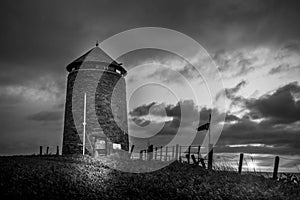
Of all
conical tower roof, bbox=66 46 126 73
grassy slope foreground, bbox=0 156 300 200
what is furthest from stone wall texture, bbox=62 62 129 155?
grassy slope foreground, bbox=0 156 300 200

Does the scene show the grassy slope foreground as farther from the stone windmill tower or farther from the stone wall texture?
the stone wall texture

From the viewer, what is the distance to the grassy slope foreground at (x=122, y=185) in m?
12.6

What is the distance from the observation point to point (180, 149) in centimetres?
2770

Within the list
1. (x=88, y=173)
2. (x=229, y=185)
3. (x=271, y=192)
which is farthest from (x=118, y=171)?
(x=271, y=192)

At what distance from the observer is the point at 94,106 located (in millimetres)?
32031

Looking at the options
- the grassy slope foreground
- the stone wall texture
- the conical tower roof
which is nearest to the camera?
the grassy slope foreground

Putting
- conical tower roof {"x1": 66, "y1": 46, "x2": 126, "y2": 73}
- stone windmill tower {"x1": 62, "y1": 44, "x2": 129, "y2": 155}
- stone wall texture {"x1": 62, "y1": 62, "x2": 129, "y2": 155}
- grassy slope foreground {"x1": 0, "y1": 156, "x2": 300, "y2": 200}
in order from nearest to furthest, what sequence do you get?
grassy slope foreground {"x1": 0, "y1": 156, "x2": 300, "y2": 200} → stone windmill tower {"x1": 62, "y1": 44, "x2": 129, "y2": 155} → stone wall texture {"x1": 62, "y1": 62, "x2": 129, "y2": 155} → conical tower roof {"x1": 66, "y1": 46, "x2": 126, "y2": 73}

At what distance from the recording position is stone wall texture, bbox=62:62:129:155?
31.5m

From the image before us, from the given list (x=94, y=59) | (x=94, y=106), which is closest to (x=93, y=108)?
(x=94, y=106)

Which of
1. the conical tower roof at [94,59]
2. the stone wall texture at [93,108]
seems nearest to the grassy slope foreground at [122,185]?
the stone wall texture at [93,108]

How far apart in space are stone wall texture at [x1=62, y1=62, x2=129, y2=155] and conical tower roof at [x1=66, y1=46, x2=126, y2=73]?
1.53ft

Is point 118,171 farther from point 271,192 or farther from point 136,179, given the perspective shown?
point 271,192

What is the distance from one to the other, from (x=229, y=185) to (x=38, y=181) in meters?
8.93

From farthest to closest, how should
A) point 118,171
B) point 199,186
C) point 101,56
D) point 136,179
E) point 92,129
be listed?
point 101,56 → point 92,129 → point 118,171 → point 136,179 → point 199,186
